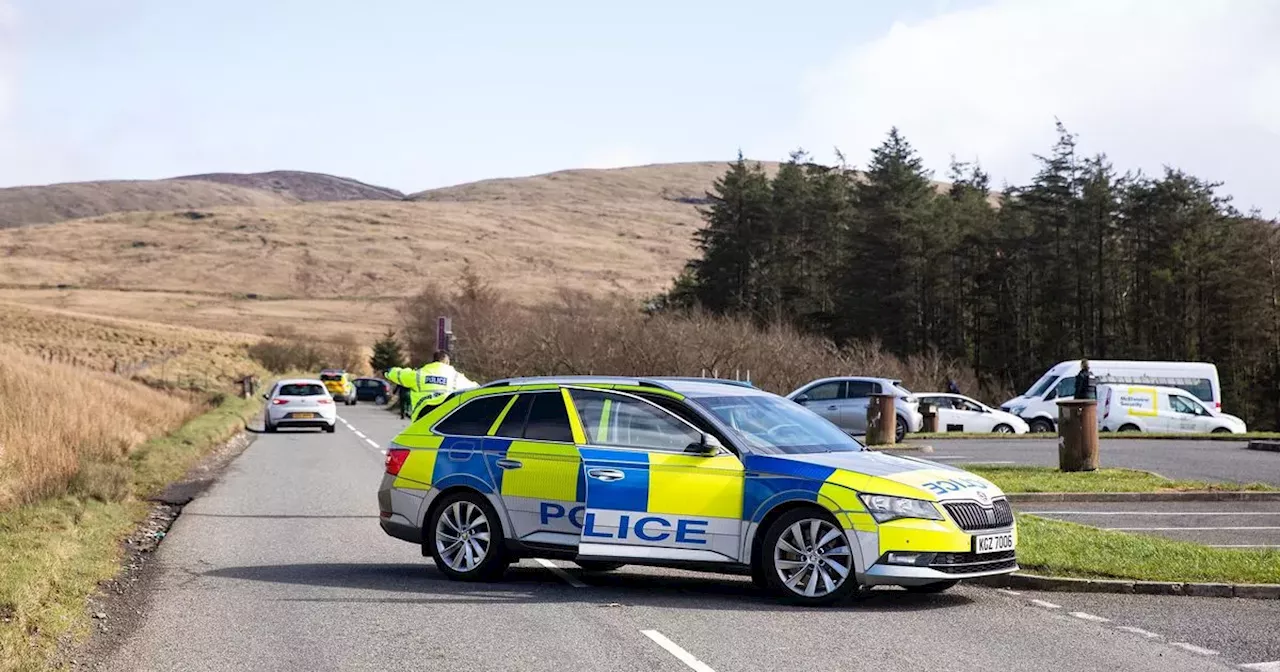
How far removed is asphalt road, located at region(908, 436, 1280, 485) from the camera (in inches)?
973

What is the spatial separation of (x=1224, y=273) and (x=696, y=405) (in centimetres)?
6421

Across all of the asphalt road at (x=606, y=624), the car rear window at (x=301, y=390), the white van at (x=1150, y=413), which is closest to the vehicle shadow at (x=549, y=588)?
the asphalt road at (x=606, y=624)

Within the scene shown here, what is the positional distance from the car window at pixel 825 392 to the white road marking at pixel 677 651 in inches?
1044

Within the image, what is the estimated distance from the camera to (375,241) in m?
194

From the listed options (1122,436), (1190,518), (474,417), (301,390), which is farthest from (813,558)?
(301,390)

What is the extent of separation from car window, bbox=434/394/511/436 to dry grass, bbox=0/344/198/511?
5.72m

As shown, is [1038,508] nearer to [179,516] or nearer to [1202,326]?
[179,516]

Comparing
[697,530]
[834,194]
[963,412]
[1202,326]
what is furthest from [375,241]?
[697,530]

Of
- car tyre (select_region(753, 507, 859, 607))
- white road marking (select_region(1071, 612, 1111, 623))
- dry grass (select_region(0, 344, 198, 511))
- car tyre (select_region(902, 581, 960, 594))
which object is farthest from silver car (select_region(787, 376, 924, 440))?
white road marking (select_region(1071, 612, 1111, 623))

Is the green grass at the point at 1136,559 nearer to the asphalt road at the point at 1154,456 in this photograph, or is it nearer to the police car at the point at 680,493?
the police car at the point at 680,493

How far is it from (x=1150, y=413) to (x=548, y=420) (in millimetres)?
30389

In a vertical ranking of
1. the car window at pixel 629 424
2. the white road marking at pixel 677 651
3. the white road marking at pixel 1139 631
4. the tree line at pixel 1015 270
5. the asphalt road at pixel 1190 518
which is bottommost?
the white road marking at pixel 677 651

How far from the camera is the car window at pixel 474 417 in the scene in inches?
492

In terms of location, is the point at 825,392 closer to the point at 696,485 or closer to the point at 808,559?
the point at 696,485
